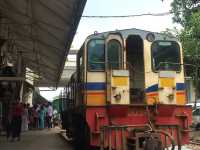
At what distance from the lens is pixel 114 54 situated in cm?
1445

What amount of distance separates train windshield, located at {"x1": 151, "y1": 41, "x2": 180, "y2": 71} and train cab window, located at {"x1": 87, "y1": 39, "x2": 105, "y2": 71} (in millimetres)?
1376

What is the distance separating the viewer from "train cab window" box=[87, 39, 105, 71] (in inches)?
567

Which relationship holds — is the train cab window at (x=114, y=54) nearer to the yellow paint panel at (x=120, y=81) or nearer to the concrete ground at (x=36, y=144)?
the yellow paint panel at (x=120, y=81)

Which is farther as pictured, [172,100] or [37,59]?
[37,59]

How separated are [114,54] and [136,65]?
1120mm

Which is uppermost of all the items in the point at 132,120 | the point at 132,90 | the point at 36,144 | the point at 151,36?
the point at 151,36

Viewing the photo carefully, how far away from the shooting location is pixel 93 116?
1379 cm

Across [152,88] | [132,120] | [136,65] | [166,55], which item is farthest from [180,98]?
[136,65]

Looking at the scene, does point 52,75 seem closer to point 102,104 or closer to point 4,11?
point 4,11

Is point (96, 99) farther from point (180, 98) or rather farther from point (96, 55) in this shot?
point (180, 98)

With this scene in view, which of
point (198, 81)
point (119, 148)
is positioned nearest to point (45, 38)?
point (119, 148)

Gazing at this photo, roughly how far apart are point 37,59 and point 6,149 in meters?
12.0

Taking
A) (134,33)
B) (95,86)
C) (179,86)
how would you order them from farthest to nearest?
(134,33)
(179,86)
(95,86)

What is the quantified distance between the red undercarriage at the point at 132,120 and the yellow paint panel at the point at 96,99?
214 millimetres
